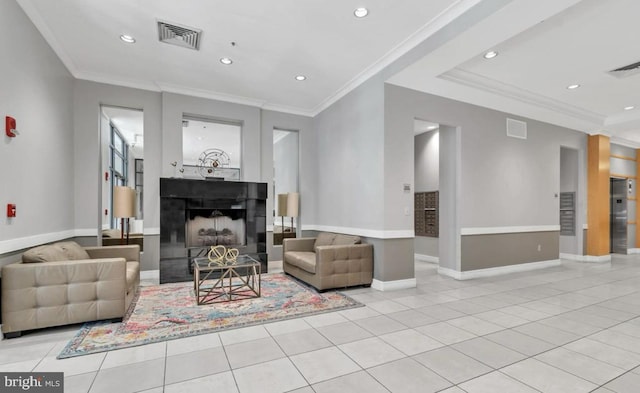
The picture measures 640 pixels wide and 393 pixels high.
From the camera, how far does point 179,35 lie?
3969 mm

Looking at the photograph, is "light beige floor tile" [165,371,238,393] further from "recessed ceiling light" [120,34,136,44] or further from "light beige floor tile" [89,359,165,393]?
"recessed ceiling light" [120,34,136,44]

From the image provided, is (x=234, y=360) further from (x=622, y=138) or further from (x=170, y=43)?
(x=622, y=138)

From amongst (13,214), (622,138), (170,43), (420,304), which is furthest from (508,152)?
(13,214)

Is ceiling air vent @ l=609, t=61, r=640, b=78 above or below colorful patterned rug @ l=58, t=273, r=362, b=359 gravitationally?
above

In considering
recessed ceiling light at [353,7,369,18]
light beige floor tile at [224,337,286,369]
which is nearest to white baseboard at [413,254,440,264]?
light beige floor tile at [224,337,286,369]

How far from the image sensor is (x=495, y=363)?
2502mm

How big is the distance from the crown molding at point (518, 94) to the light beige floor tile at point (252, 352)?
4.24m

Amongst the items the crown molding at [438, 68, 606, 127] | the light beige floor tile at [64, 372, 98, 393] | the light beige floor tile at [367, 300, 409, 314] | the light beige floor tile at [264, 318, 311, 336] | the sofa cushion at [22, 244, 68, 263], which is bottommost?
the light beige floor tile at [367, 300, 409, 314]

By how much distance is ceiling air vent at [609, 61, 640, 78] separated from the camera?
4570 millimetres

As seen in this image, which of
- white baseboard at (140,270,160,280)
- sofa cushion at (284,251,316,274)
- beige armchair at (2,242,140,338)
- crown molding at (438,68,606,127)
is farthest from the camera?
white baseboard at (140,270,160,280)

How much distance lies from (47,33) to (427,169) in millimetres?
7304

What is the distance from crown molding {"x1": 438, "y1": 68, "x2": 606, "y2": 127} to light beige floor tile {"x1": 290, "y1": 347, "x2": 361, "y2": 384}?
159 inches

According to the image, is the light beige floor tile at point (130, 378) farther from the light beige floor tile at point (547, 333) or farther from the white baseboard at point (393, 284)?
the light beige floor tile at point (547, 333)

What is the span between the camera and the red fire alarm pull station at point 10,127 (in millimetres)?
3037
